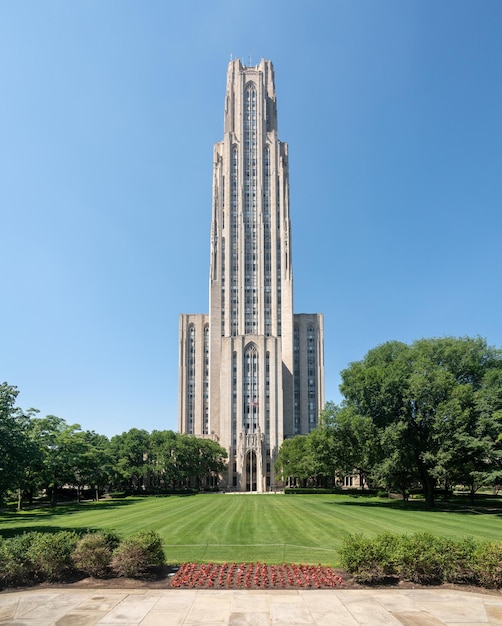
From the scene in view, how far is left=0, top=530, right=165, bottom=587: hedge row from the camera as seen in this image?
51.6ft

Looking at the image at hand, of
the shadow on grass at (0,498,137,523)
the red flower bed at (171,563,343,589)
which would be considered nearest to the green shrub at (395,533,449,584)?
the red flower bed at (171,563,343,589)

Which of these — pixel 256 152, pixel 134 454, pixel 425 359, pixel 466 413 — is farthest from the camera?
pixel 256 152

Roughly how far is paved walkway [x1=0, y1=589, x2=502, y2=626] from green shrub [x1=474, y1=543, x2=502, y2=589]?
0.70 m

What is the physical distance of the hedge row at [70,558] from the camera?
15.7m

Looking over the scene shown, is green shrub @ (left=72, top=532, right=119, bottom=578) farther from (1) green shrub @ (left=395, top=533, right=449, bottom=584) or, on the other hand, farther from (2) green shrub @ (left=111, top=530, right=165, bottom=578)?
(1) green shrub @ (left=395, top=533, right=449, bottom=584)

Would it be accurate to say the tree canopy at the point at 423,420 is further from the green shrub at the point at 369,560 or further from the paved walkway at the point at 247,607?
the paved walkway at the point at 247,607

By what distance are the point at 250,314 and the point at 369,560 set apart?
396ft

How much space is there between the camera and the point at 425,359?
50406 mm

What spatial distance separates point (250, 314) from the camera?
136 meters

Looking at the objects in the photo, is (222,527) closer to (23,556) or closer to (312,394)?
(23,556)

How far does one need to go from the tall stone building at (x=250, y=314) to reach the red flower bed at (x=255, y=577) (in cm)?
10365

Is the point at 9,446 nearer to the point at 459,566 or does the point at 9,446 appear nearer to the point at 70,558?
the point at 70,558

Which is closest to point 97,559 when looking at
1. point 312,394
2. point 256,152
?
point 312,394

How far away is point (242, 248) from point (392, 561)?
126 m
